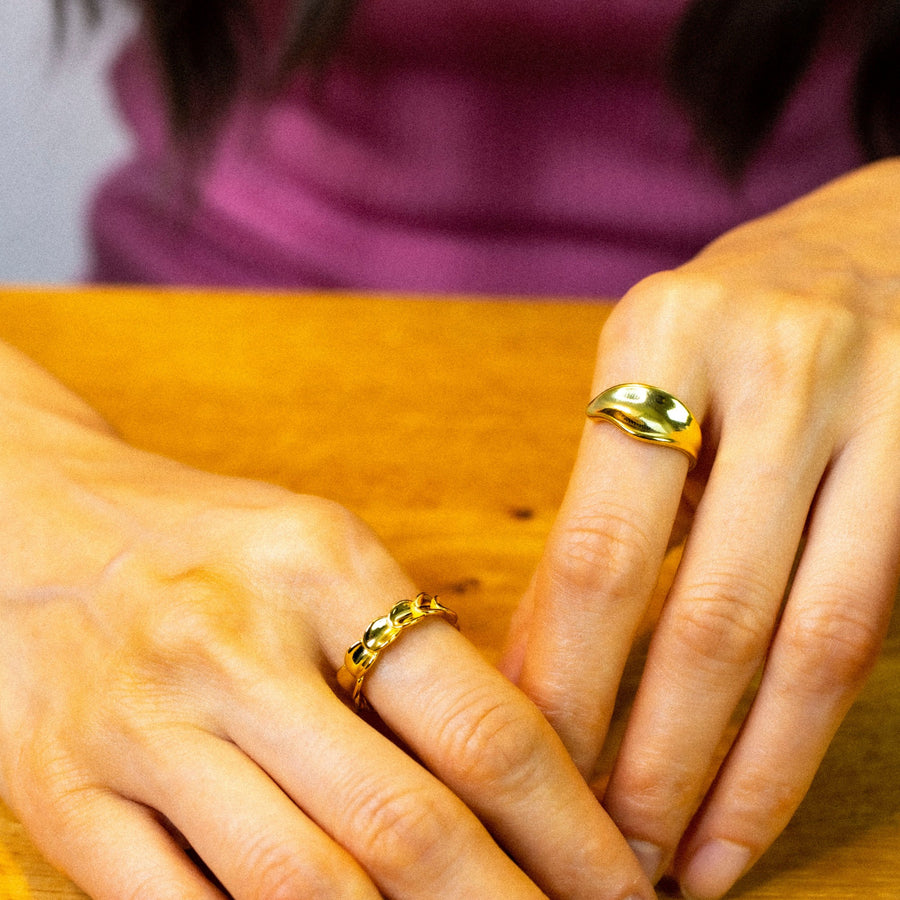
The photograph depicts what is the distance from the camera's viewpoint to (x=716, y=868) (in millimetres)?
476

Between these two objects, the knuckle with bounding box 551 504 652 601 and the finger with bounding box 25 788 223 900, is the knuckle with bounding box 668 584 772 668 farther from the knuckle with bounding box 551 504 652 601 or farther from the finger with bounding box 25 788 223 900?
the finger with bounding box 25 788 223 900

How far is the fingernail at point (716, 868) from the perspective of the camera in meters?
0.48

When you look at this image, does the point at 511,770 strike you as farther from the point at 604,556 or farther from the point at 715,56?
the point at 715,56

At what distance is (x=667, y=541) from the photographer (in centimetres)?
51

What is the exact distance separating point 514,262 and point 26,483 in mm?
710

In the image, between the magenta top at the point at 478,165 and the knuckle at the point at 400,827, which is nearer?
the knuckle at the point at 400,827

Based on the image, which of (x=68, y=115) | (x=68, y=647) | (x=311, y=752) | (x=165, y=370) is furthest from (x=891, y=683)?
(x=68, y=115)

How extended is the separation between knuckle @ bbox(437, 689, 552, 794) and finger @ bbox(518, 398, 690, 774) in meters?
0.04

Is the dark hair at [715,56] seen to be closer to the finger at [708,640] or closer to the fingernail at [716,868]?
the finger at [708,640]

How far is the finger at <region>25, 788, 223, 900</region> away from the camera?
444 mm

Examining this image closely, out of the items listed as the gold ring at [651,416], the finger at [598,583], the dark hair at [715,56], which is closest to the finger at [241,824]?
the finger at [598,583]

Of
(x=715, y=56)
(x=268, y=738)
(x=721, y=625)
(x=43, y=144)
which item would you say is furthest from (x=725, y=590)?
(x=43, y=144)

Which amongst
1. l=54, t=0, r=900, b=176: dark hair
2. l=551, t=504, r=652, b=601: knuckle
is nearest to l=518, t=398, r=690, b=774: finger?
l=551, t=504, r=652, b=601: knuckle

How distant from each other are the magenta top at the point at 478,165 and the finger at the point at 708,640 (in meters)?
0.69
